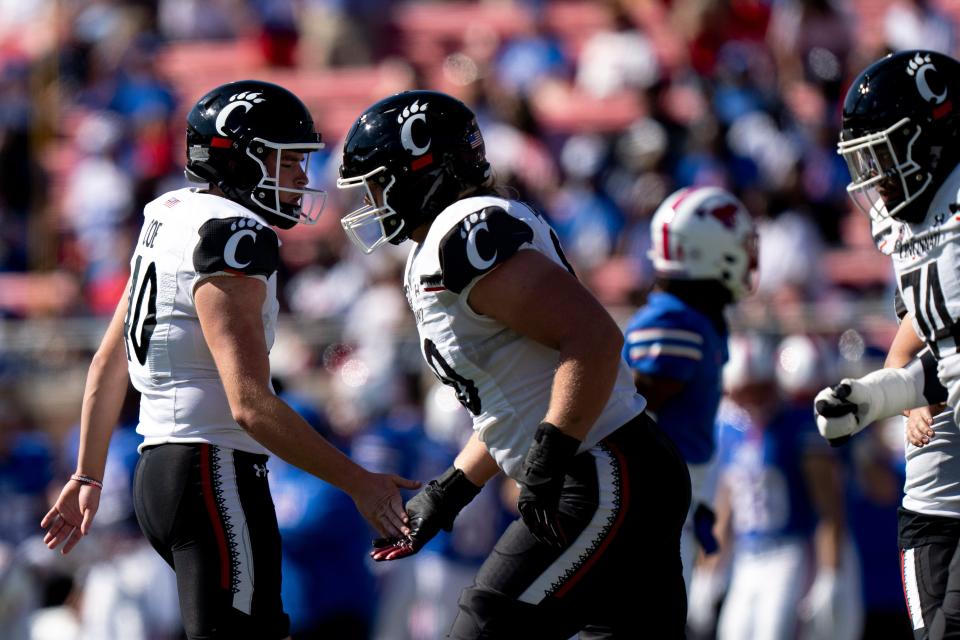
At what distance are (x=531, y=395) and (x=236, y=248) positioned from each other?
0.90 m

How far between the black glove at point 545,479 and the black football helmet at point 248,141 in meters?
1.09

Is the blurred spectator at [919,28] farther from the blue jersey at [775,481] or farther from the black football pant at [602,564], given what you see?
the black football pant at [602,564]

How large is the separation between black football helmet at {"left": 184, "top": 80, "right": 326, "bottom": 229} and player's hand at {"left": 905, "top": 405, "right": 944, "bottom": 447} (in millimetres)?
1833

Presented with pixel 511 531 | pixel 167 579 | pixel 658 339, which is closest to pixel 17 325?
pixel 167 579

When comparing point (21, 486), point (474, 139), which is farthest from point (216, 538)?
point (21, 486)

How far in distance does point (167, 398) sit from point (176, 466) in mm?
198

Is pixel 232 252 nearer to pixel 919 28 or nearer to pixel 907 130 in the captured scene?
pixel 907 130

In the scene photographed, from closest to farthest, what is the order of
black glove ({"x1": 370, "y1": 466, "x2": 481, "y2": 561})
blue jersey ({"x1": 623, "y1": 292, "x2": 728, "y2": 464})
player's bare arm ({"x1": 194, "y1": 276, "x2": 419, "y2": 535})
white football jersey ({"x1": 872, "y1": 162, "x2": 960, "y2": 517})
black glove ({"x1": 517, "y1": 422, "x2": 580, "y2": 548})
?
1. black glove ({"x1": 517, "y1": 422, "x2": 580, "y2": 548})
2. white football jersey ({"x1": 872, "y1": 162, "x2": 960, "y2": 517})
3. player's bare arm ({"x1": 194, "y1": 276, "x2": 419, "y2": 535})
4. black glove ({"x1": 370, "y1": 466, "x2": 481, "y2": 561})
5. blue jersey ({"x1": 623, "y1": 292, "x2": 728, "y2": 464})

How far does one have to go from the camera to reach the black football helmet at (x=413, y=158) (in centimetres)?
412

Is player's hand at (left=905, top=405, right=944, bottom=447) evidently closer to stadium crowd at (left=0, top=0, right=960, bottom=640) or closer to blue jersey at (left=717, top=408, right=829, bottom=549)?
stadium crowd at (left=0, top=0, right=960, bottom=640)

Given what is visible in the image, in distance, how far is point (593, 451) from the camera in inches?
156

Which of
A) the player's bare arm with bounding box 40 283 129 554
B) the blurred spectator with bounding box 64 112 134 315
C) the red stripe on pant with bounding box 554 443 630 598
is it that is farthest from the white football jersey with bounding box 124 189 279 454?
the blurred spectator with bounding box 64 112 134 315

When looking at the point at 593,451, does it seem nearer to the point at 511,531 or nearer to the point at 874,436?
the point at 511,531

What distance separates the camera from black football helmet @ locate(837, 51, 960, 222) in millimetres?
4070
